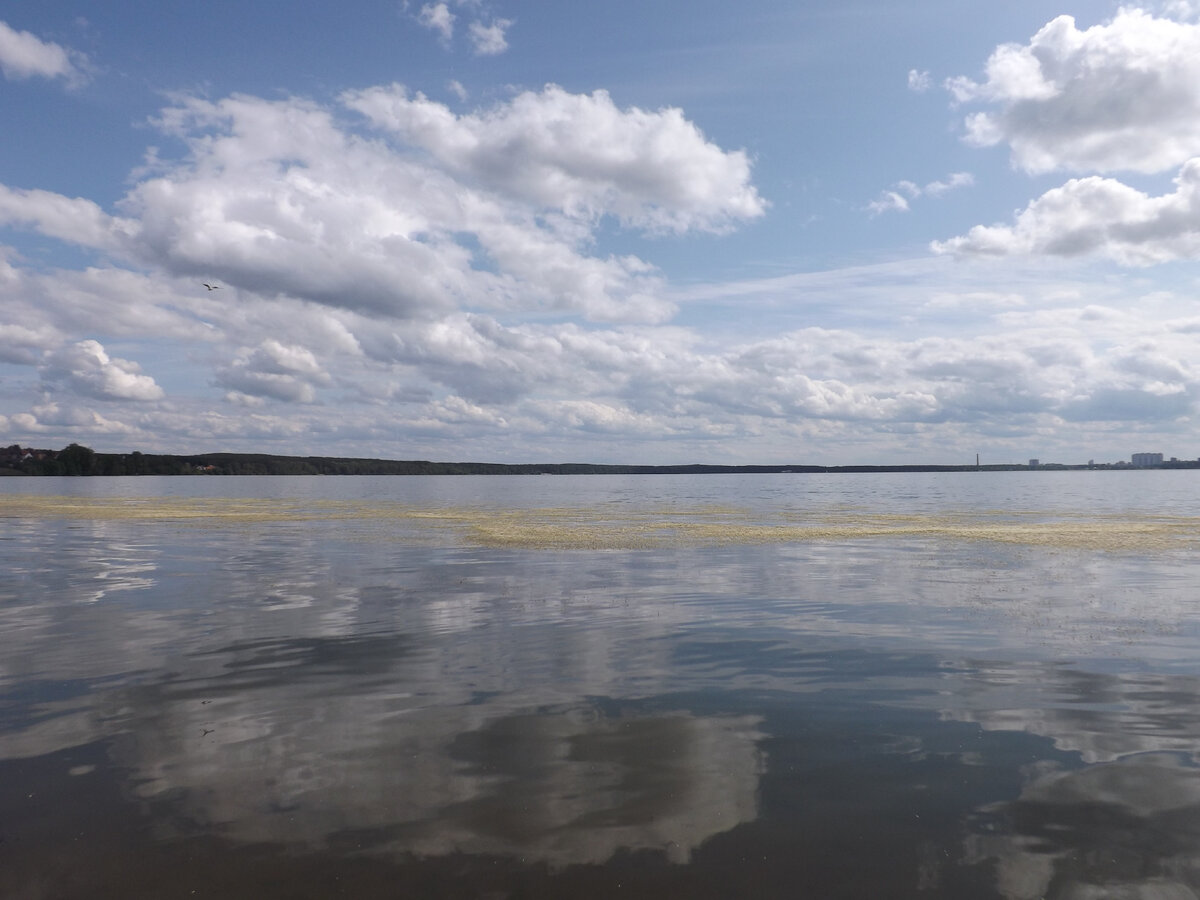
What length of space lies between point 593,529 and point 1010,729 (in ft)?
135

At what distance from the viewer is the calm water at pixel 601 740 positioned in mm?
8133

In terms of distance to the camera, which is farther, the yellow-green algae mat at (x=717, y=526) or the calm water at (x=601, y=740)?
the yellow-green algae mat at (x=717, y=526)

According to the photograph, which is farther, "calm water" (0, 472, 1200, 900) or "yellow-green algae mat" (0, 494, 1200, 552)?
"yellow-green algae mat" (0, 494, 1200, 552)

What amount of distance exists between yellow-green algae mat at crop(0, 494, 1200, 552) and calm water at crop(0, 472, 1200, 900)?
53.9ft

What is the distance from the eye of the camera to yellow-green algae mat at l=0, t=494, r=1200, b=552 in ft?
141

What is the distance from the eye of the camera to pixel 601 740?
38.4 ft

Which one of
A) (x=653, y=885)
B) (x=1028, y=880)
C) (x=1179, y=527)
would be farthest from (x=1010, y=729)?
(x=1179, y=527)

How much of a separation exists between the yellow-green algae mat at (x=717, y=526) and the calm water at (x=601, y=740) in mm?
16427

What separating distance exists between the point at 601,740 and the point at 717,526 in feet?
143

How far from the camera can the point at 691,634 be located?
19.1 m

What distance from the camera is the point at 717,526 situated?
54.6 metres

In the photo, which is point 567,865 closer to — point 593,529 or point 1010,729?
point 1010,729

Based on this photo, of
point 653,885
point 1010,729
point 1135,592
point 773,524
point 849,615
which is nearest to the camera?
point 653,885

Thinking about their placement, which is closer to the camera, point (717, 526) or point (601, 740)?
point (601, 740)
